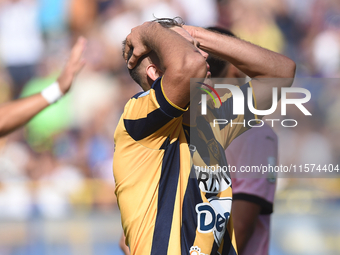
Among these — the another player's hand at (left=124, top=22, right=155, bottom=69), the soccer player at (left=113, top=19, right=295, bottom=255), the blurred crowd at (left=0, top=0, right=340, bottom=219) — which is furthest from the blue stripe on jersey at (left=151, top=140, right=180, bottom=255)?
the blurred crowd at (left=0, top=0, right=340, bottom=219)

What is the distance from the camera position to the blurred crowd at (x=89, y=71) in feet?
22.1

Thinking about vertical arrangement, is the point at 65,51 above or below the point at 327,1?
below

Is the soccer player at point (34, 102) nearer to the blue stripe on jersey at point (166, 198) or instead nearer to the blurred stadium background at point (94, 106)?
the blue stripe on jersey at point (166, 198)

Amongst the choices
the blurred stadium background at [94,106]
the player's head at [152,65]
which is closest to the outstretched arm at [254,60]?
the player's head at [152,65]

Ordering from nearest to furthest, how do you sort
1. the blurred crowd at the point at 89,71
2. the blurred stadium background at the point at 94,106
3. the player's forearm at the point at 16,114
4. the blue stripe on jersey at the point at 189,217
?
the blue stripe on jersey at the point at 189,217 < the player's forearm at the point at 16,114 < the blurred stadium background at the point at 94,106 < the blurred crowd at the point at 89,71

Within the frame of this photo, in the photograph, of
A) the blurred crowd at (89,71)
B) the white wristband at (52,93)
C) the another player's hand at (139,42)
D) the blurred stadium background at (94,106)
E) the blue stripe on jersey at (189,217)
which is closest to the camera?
the blue stripe on jersey at (189,217)

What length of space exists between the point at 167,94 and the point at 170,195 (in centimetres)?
45

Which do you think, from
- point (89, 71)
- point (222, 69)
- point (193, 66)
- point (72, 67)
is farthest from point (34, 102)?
point (89, 71)

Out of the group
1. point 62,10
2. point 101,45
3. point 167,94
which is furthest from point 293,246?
point 62,10

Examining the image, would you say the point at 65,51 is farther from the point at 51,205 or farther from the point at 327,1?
the point at 327,1

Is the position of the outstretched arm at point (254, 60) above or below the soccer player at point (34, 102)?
above

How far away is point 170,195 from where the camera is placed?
1.67 meters

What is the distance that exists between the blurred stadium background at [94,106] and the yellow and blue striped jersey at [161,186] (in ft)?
13.9

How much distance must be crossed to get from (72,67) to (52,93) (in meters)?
0.25
